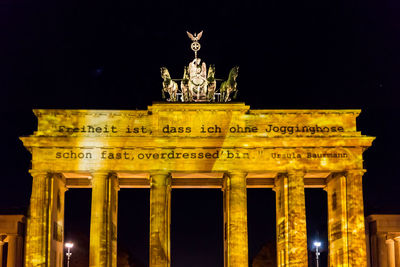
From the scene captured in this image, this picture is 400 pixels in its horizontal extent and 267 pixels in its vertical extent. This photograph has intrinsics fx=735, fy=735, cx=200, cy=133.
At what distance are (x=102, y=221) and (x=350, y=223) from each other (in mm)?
17609

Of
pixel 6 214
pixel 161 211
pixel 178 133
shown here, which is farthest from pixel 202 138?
pixel 6 214

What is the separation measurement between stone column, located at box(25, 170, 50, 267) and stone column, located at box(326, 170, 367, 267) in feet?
68.6

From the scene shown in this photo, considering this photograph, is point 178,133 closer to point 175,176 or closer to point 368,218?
point 175,176

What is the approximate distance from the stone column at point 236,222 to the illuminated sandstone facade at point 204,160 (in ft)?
0.23

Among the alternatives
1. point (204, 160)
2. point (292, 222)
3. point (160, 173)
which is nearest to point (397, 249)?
point (292, 222)

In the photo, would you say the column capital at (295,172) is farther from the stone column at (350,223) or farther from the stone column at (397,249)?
the stone column at (397,249)

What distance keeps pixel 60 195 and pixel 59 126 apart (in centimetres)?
582

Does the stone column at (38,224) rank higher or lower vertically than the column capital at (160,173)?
lower

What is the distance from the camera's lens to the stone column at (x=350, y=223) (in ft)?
171

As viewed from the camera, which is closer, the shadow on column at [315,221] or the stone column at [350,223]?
the stone column at [350,223]

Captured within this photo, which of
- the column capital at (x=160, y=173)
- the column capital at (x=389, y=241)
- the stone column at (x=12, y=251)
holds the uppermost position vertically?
the column capital at (x=160, y=173)

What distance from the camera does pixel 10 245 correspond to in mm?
56562

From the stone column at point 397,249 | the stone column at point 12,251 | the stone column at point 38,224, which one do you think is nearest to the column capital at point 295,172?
the stone column at point 397,249

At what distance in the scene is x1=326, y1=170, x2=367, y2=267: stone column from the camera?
171 ft
